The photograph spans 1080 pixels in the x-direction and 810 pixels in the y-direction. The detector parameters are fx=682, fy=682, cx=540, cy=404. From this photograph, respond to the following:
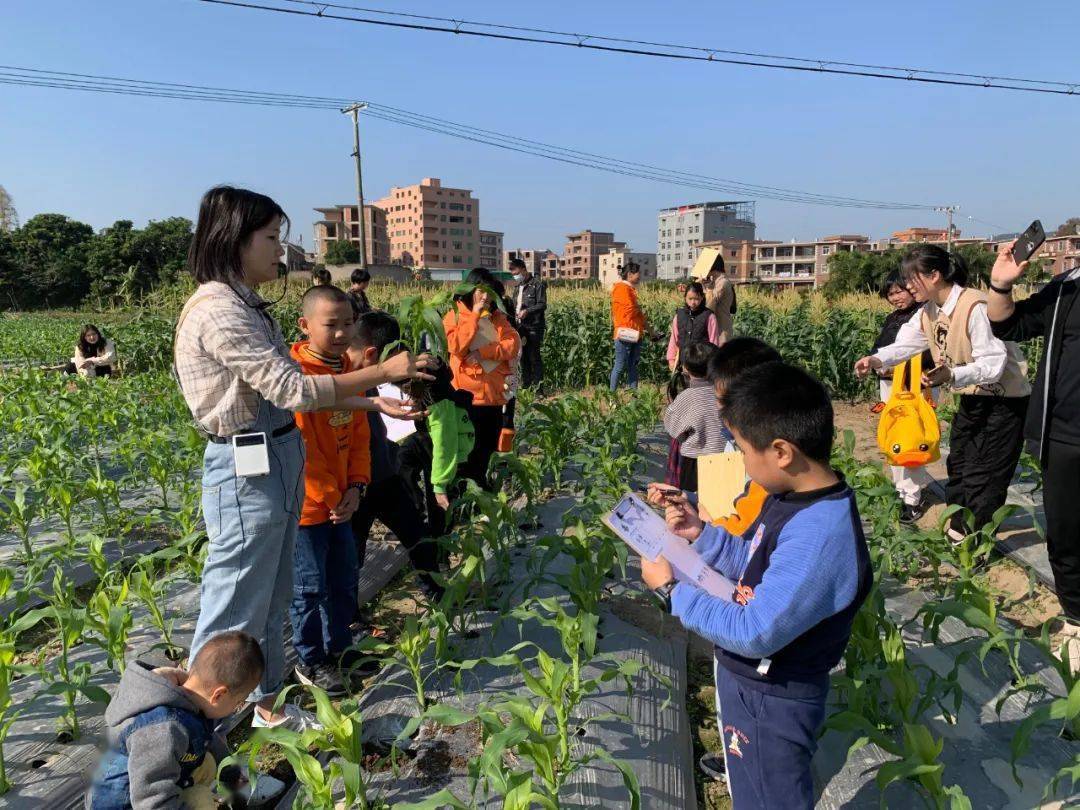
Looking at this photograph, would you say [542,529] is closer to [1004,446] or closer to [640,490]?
[640,490]

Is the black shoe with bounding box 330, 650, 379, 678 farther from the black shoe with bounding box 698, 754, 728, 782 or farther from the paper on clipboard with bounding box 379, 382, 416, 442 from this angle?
the black shoe with bounding box 698, 754, 728, 782

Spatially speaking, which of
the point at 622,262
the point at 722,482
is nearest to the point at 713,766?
the point at 722,482

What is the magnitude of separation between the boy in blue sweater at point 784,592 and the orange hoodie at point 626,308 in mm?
6958

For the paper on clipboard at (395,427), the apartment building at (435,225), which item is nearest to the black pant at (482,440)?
the paper on clipboard at (395,427)

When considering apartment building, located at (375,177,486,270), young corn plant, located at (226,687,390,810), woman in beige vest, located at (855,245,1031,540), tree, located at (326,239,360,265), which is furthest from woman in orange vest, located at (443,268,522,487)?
apartment building, located at (375,177,486,270)

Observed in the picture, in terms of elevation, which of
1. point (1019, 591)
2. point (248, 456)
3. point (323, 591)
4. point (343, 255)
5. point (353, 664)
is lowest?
point (1019, 591)

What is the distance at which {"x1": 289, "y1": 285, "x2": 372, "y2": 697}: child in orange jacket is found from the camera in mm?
2479

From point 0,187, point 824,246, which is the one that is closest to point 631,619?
point 0,187

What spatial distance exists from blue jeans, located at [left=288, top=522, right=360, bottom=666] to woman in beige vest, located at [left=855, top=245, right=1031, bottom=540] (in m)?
2.86

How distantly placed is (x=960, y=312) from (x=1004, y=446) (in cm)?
80

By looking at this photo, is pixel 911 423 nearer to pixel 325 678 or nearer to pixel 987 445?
pixel 987 445

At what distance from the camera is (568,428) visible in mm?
5270

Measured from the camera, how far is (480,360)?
4.23m

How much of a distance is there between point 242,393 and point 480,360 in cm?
230
